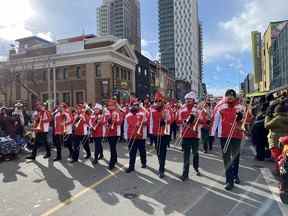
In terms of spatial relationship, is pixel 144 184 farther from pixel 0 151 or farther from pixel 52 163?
pixel 0 151

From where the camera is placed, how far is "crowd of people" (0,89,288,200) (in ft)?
22.2

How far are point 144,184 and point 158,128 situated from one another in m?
1.82

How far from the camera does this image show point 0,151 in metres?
10.6

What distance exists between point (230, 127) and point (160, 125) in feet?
6.78

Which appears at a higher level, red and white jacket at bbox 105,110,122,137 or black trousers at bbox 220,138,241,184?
red and white jacket at bbox 105,110,122,137

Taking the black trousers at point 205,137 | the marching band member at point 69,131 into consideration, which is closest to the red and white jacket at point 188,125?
the black trousers at point 205,137

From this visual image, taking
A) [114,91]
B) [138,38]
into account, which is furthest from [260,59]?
[114,91]

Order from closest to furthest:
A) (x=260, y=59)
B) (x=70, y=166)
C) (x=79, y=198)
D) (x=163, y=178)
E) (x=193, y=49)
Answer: (x=79, y=198) → (x=163, y=178) → (x=70, y=166) → (x=260, y=59) → (x=193, y=49)

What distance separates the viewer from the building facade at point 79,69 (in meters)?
44.1

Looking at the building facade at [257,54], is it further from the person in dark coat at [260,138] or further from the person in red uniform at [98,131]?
the person in red uniform at [98,131]

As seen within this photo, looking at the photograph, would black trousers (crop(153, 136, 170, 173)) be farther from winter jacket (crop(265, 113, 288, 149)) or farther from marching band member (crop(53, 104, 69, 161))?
marching band member (crop(53, 104, 69, 161))

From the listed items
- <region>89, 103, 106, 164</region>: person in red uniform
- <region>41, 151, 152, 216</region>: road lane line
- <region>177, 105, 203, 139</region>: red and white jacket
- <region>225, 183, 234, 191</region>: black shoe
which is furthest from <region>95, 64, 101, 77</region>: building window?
<region>225, 183, 234, 191</region>: black shoe

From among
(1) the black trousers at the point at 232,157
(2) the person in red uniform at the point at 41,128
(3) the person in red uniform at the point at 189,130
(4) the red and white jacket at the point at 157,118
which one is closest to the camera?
(1) the black trousers at the point at 232,157

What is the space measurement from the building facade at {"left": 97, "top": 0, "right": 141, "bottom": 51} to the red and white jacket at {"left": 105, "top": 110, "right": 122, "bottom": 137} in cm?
7831
